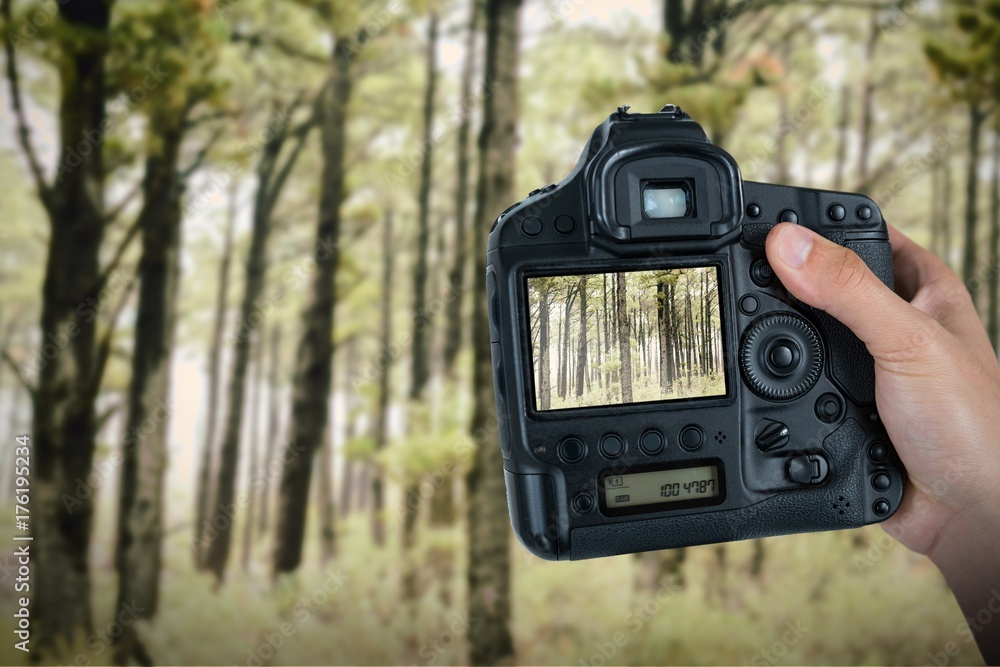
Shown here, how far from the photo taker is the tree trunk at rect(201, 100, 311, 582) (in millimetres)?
3127

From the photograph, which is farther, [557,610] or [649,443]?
[557,610]

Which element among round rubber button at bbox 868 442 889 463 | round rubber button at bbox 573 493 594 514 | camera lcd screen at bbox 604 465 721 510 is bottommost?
round rubber button at bbox 573 493 594 514

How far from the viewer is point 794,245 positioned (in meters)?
1.00

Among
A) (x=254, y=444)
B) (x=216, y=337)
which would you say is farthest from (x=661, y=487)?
(x=254, y=444)

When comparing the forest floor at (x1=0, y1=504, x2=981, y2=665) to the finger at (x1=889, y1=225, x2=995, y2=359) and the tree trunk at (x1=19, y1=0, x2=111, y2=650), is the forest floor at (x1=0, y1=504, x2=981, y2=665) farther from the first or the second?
the finger at (x1=889, y1=225, x2=995, y2=359)

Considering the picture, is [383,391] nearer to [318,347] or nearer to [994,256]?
[318,347]

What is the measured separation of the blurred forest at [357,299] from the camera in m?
2.87

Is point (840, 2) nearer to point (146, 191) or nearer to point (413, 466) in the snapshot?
point (413, 466)

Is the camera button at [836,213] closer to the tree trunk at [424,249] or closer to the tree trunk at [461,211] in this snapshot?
the tree trunk at [461,211]

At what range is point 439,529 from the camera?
10.6 ft

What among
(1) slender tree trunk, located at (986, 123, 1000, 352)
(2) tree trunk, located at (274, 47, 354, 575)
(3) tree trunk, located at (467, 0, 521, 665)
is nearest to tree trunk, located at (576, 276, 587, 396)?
(3) tree trunk, located at (467, 0, 521, 665)

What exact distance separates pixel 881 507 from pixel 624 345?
428 mm

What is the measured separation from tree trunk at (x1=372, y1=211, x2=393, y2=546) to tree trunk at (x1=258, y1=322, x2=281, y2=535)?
0.46 m

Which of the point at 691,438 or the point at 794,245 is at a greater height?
the point at 794,245
